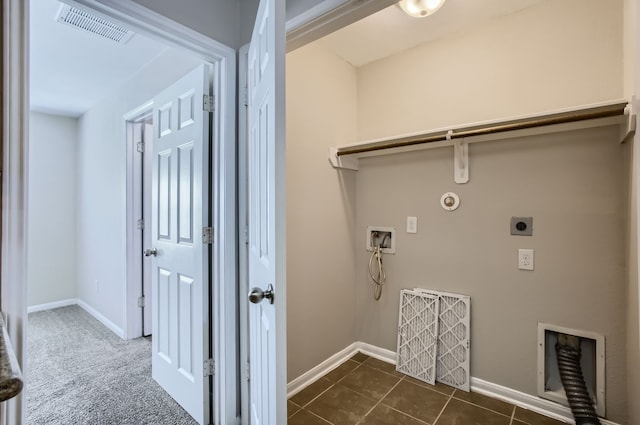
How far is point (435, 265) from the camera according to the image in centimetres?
224

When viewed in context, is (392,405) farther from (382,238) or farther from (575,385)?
(382,238)

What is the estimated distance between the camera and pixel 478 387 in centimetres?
204

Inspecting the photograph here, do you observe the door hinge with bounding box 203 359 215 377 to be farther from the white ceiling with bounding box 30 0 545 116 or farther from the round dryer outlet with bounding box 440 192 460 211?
the white ceiling with bounding box 30 0 545 116

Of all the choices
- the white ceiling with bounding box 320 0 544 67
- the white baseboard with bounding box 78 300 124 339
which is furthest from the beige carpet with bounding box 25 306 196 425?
the white ceiling with bounding box 320 0 544 67

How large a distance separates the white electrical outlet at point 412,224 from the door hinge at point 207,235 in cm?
147

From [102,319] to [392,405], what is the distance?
10.5 feet

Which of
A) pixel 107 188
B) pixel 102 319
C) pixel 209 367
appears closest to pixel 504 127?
pixel 209 367

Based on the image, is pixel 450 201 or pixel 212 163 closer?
pixel 212 163

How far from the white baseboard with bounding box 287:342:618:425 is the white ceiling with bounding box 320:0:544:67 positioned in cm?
243

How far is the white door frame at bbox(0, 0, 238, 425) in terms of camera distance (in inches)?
39.1

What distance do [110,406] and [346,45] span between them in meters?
2.98

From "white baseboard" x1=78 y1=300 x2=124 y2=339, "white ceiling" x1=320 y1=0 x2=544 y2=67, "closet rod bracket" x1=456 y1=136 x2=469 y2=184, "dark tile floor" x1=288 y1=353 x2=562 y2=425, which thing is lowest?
"dark tile floor" x1=288 y1=353 x2=562 y2=425

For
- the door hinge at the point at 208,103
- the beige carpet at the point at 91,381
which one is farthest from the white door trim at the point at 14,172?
the door hinge at the point at 208,103

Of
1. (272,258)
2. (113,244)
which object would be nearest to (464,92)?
(272,258)
